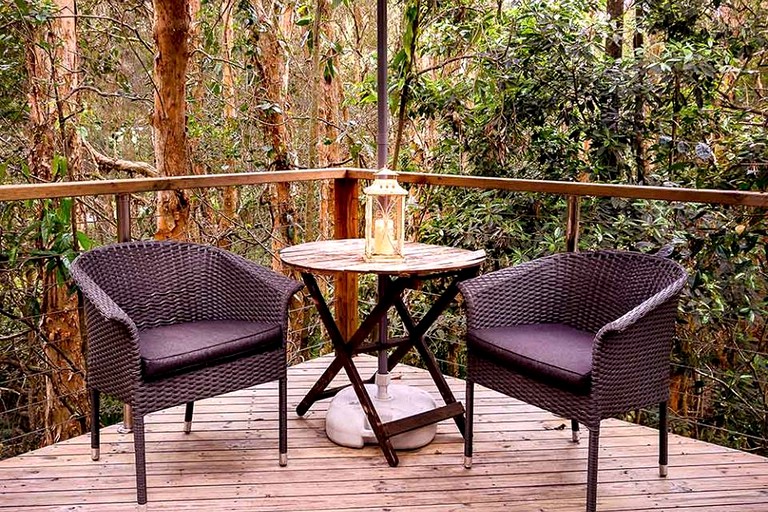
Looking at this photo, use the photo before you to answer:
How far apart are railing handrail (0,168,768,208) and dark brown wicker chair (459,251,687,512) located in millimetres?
279

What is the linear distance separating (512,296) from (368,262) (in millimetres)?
589

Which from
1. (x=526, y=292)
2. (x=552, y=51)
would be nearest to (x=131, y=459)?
(x=526, y=292)

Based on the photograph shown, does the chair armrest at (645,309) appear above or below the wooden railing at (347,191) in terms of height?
below

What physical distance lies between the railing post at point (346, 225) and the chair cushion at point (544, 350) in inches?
53.6

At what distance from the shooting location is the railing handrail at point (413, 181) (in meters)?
2.60

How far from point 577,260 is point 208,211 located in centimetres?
479

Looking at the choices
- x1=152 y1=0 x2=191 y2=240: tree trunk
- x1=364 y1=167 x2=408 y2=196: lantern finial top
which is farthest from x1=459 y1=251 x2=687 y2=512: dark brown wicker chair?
x1=152 y1=0 x2=191 y2=240: tree trunk

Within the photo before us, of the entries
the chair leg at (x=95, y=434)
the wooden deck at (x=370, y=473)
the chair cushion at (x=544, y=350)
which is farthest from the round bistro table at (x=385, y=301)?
the chair leg at (x=95, y=434)

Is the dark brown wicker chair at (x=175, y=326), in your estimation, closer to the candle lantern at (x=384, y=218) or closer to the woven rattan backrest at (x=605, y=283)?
the candle lantern at (x=384, y=218)

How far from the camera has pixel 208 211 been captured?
6.97 m

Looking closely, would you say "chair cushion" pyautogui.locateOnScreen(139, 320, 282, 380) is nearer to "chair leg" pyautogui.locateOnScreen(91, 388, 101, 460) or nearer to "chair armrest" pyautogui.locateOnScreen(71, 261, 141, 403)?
"chair armrest" pyautogui.locateOnScreen(71, 261, 141, 403)

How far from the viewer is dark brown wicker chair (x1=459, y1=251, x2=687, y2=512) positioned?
2.30 metres

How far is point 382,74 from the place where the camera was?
114 inches

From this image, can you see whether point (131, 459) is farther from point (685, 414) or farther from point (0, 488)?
point (685, 414)
